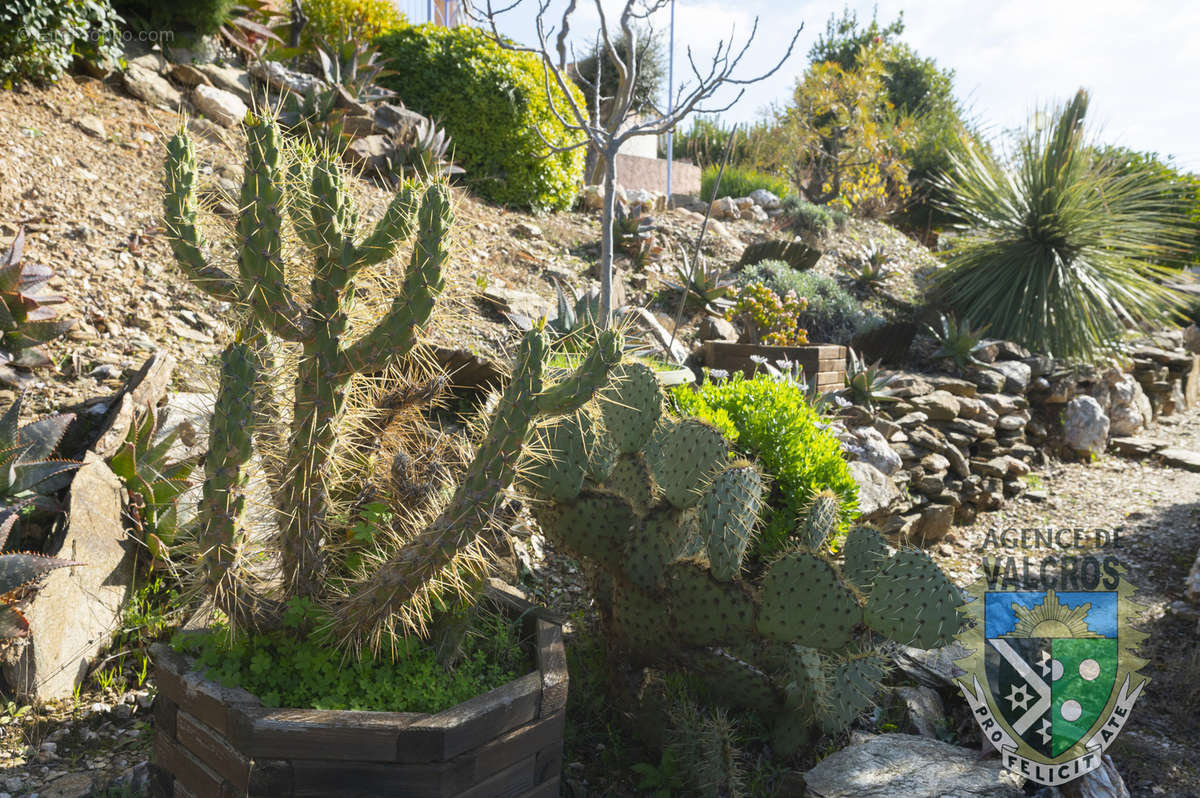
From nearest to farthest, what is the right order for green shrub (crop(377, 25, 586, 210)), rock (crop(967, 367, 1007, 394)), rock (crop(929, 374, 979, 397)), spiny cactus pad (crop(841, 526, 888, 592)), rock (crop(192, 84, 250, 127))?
spiny cactus pad (crop(841, 526, 888, 592))
rock (crop(192, 84, 250, 127))
rock (crop(929, 374, 979, 397))
rock (crop(967, 367, 1007, 394))
green shrub (crop(377, 25, 586, 210))

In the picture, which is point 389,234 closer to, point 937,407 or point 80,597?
point 80,597

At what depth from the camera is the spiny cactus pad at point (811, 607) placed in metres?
2.33

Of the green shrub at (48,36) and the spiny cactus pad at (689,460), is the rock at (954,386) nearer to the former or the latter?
the spiny cactus pad at (689,460)

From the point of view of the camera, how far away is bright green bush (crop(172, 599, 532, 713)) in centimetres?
181

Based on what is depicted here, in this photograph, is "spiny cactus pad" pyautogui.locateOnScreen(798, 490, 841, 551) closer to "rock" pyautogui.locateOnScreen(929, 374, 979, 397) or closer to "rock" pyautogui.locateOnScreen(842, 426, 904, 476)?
"rock" pyautogui.locateOnScreen(842, 426, 904, 476)

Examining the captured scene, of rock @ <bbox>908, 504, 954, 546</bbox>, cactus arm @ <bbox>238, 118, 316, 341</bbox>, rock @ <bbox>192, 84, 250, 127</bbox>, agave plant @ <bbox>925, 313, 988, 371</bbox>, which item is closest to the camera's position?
cactus arm @ <bbox>238, 118, 316, 341</bbox>

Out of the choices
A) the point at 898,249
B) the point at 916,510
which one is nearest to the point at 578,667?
the point at 916,510

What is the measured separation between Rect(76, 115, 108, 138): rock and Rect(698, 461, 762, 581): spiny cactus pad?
4.95 metres

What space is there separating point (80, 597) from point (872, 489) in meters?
3.95

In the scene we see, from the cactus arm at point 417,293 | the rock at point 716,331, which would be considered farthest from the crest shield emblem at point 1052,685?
the rock at point 716,331

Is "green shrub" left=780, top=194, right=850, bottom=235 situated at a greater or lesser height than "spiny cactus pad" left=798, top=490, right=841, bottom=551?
greater

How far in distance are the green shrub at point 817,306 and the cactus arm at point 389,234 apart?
18.7 ft

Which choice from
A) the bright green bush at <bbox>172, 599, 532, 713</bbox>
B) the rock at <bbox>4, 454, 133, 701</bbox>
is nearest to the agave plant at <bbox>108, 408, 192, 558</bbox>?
the rock at <bbox>4, 454, 133, 701</bbox>

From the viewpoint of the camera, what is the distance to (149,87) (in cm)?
589
